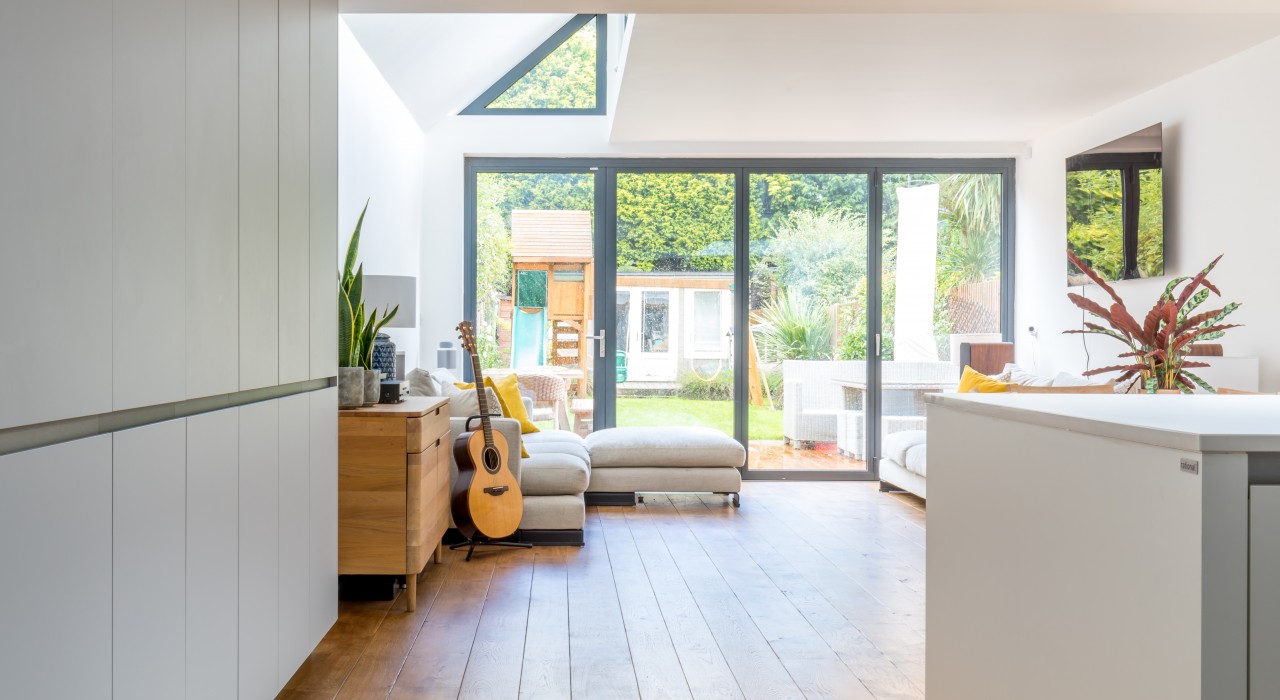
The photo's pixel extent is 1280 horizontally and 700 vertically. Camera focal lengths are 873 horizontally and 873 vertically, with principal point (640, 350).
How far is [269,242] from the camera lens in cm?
220

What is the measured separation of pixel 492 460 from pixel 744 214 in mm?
3195

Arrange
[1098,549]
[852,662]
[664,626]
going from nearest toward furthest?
1. [1098,549]
2. [852,662]
3. [664,626]

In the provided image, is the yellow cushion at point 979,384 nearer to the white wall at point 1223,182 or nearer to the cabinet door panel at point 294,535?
the white wall at point 1223,182

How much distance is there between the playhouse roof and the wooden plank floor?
2.34 m

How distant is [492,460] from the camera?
4.16 metres

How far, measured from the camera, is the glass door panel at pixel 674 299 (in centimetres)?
650

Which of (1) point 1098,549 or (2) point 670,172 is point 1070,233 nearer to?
(2) point 670,172

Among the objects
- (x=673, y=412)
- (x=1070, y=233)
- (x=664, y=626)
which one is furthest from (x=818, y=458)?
(x=664, y=626)

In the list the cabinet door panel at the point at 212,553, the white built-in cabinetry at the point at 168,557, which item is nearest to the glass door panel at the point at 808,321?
the white built-in cabinetry at the point at 168,557

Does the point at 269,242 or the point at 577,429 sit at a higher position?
the point at 269,242

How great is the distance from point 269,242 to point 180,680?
1.04 meters

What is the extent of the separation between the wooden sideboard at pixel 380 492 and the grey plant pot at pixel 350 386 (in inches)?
2.0

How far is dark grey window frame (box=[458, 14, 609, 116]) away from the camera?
6375 millimetres

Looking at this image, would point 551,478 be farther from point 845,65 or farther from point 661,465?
point 845,65
